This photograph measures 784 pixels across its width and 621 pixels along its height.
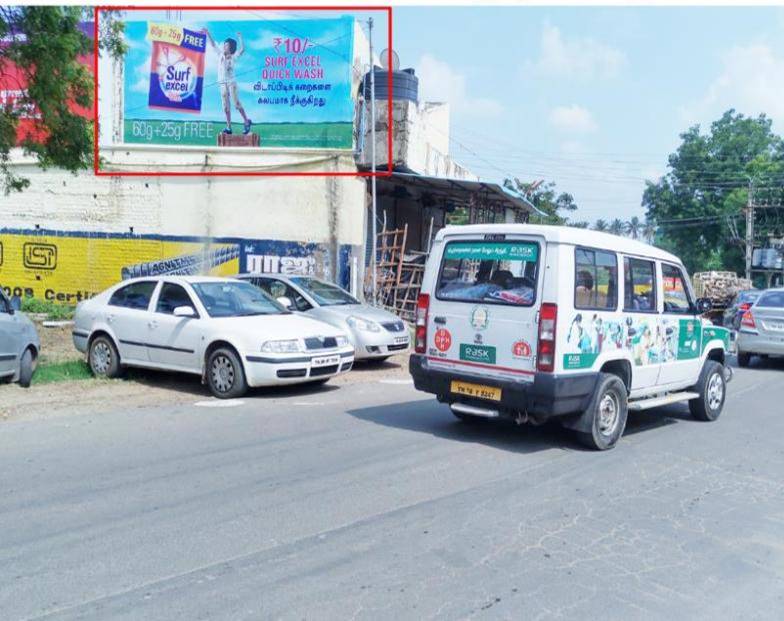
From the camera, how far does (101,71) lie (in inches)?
803

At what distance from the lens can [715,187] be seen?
1929 inches

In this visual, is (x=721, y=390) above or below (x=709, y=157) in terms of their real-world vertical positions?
below

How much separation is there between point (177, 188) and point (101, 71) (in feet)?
13.9

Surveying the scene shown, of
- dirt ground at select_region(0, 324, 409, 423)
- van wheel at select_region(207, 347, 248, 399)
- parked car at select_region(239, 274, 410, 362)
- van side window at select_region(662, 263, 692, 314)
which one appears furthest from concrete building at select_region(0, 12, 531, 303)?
van side window at select_region(662, 263, 692, 314)

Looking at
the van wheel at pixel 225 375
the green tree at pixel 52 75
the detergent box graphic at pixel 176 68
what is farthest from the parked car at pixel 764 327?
the detergent box graphic at pixel 176 68

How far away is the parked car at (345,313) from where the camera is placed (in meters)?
12.1

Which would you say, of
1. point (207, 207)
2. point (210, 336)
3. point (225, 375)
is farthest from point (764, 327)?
point (207, 207)

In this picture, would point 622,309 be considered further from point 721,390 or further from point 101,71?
point 101,71

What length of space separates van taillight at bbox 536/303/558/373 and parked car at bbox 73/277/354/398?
3758 millimetres

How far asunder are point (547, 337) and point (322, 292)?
693 centimetres

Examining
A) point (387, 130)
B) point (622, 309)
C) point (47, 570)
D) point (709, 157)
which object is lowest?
point (47, 570)

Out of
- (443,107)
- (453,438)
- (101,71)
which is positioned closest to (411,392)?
(453,438)

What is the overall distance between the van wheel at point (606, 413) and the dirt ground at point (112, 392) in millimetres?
4499

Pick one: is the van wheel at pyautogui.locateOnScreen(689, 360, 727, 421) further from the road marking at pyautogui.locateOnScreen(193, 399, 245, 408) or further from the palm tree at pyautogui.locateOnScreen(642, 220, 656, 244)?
the palm tree at pyautogui.locateOnScreen(642, 220, 656, 244)
